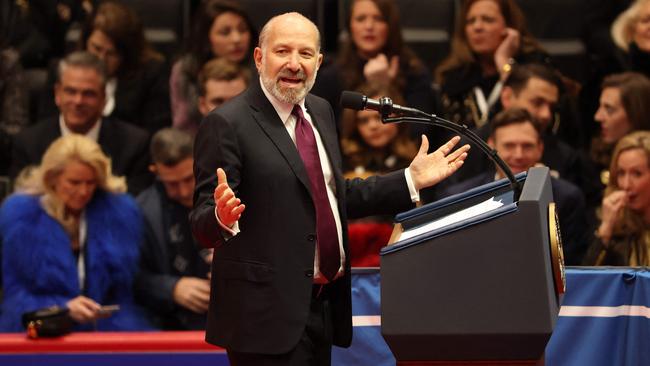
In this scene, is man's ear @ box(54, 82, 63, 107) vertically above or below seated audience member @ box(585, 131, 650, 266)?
above

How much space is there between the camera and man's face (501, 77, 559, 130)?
5.25 metres

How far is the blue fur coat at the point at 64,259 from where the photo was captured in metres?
4.45

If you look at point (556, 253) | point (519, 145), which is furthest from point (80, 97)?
point (556, 253)

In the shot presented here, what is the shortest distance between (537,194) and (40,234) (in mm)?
2467

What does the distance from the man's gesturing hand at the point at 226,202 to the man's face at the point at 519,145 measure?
7.62 ft

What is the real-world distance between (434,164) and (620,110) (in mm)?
2448

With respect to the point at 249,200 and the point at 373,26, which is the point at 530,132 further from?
the point at 249,200

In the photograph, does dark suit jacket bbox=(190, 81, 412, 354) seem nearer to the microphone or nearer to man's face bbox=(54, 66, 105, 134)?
the microphone

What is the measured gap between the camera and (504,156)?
477 centimetres

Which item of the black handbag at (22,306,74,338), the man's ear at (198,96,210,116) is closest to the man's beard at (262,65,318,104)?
the black handbag at (22,306,74,338)

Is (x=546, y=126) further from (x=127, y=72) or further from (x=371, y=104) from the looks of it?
(x=371, y=104)

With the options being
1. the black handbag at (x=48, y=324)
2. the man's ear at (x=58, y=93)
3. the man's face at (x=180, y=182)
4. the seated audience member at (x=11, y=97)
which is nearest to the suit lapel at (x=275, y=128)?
the black handbag at (x=48, y=324)

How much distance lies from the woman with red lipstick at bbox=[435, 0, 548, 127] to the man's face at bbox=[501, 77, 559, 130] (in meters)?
0.26

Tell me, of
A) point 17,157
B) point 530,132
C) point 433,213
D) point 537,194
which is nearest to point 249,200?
point 433,213
